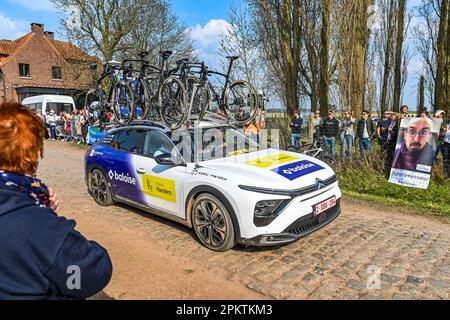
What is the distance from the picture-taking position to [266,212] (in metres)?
4.06

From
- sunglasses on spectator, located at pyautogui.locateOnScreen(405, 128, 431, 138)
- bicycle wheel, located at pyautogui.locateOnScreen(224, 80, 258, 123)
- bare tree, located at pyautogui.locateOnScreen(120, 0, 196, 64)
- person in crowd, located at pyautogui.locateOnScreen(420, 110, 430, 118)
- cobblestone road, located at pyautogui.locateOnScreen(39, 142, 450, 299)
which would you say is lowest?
cobblestone road, located at pyautogui.locateOnScreen(39, 142, 450, 299)

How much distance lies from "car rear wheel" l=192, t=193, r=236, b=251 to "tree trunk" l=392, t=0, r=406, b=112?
1346cm

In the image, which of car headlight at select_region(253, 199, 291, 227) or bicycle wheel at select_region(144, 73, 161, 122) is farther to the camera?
bicycle wheel at select_region(144, 73, 161, 122)

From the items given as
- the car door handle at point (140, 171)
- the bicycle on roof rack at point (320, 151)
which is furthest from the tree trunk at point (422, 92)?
the car door handle at point (140, 171)

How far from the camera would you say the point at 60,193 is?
25.9 feet

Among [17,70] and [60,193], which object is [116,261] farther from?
[17,70]

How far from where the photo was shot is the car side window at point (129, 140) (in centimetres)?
595

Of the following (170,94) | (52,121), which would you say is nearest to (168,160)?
(170,94)

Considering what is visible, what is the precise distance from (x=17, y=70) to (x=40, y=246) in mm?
42502

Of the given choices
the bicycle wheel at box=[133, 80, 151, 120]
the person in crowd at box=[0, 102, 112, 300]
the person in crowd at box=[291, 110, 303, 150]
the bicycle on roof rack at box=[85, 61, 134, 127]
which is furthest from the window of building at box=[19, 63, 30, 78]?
the person in crowd at box=[0, 102, 112, 300]

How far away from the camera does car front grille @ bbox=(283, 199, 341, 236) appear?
164 inches

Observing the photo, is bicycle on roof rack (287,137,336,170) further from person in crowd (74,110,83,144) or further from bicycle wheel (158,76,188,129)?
person in crowd (74,110,83,144)

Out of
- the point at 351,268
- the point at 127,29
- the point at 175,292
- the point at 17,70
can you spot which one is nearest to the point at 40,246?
the point at 175,292

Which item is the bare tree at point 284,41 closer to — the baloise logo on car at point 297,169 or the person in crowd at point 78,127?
the baloise logo on car at point 297,169
